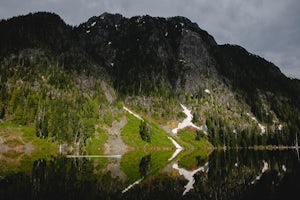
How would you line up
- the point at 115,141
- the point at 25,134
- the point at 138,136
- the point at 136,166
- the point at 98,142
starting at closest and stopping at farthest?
the point at 136,166
the point at 25,134
the point at 98,142
the point at 115,141
the point at 138,136

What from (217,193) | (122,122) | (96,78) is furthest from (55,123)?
(217,193)

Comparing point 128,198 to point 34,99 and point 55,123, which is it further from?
point 34,99

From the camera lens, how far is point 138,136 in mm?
145250

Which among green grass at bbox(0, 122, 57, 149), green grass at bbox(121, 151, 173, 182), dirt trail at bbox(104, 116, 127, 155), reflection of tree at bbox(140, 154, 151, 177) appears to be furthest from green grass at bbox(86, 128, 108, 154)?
reflection of tree at bbox(140, 154, 151, 177)

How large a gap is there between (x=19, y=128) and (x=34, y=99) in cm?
1823

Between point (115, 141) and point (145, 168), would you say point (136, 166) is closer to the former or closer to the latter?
point (145, 168)

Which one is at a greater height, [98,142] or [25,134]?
[25,134]

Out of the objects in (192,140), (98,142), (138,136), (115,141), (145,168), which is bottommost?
(145,168)

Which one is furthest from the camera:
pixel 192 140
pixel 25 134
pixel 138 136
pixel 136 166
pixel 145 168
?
Answer: pixel 192 140

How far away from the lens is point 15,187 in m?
29.8

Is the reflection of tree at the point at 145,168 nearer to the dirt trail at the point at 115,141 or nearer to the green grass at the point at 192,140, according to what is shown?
the dirt trail at the point at 115,141

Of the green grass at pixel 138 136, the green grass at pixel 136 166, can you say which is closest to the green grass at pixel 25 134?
the green grass at pixel 138 136

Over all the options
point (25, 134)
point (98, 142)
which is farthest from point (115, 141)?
point (25, 134)

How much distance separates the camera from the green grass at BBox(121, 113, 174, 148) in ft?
454
